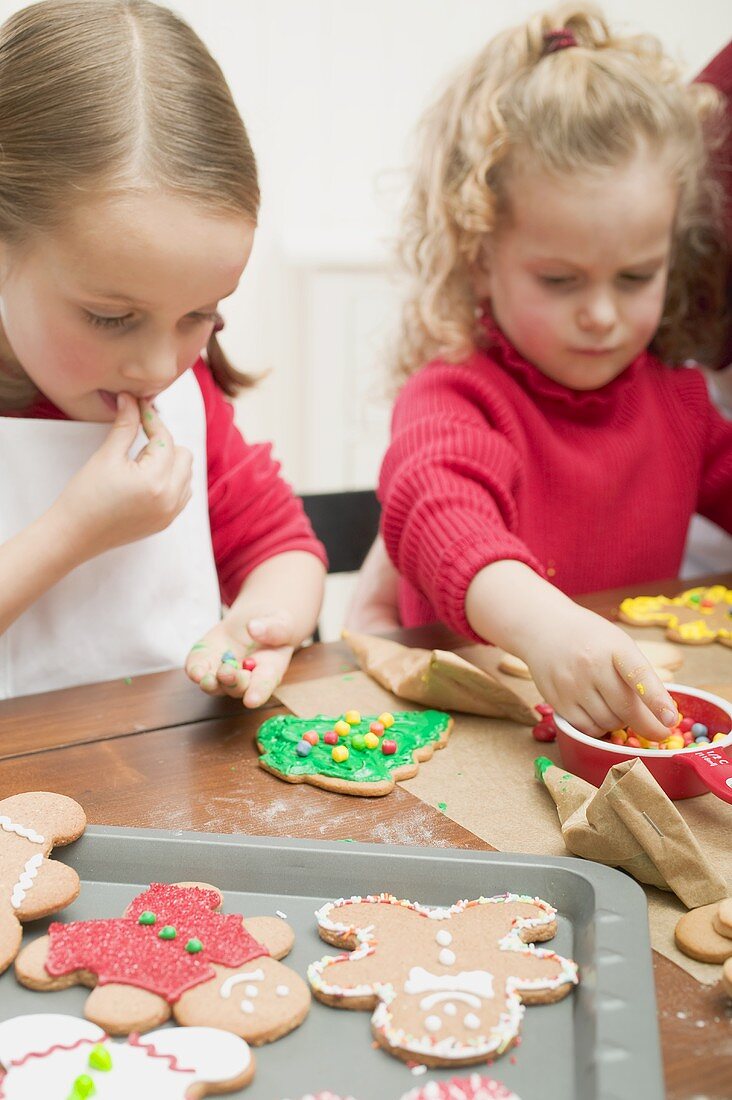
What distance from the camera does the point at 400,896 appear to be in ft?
2.18

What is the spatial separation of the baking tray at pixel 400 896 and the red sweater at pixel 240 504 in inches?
24.4

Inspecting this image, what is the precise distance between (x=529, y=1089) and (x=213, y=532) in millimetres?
910

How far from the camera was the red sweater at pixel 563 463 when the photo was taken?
124cm

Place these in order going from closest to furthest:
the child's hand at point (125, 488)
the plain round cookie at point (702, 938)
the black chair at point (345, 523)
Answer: the plain round cookie at point (702, 938), the child's hand at point (125, 488), the black chair at point (345, 523)

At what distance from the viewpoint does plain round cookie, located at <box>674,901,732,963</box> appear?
593 millimetres

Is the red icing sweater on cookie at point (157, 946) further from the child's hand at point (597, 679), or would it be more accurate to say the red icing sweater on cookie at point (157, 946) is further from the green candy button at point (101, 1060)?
the child's hand at point (597, 679)

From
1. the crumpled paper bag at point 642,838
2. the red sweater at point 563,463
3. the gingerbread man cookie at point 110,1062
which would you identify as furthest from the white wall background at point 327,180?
the gingerbread man cookie at point 110,1062

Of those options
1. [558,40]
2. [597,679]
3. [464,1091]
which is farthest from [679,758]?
[558,40]

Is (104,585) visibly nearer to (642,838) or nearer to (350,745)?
(350,745)

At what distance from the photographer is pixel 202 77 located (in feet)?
3.33

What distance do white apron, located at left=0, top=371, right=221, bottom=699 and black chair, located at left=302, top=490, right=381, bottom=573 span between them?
31cm

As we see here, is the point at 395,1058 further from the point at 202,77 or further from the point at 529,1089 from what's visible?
the point at 202,77

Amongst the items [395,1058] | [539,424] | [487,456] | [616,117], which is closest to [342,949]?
[395,1058]

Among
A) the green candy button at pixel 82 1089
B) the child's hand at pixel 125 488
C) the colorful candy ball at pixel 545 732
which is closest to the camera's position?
the green candy button at pixel 82 1089
